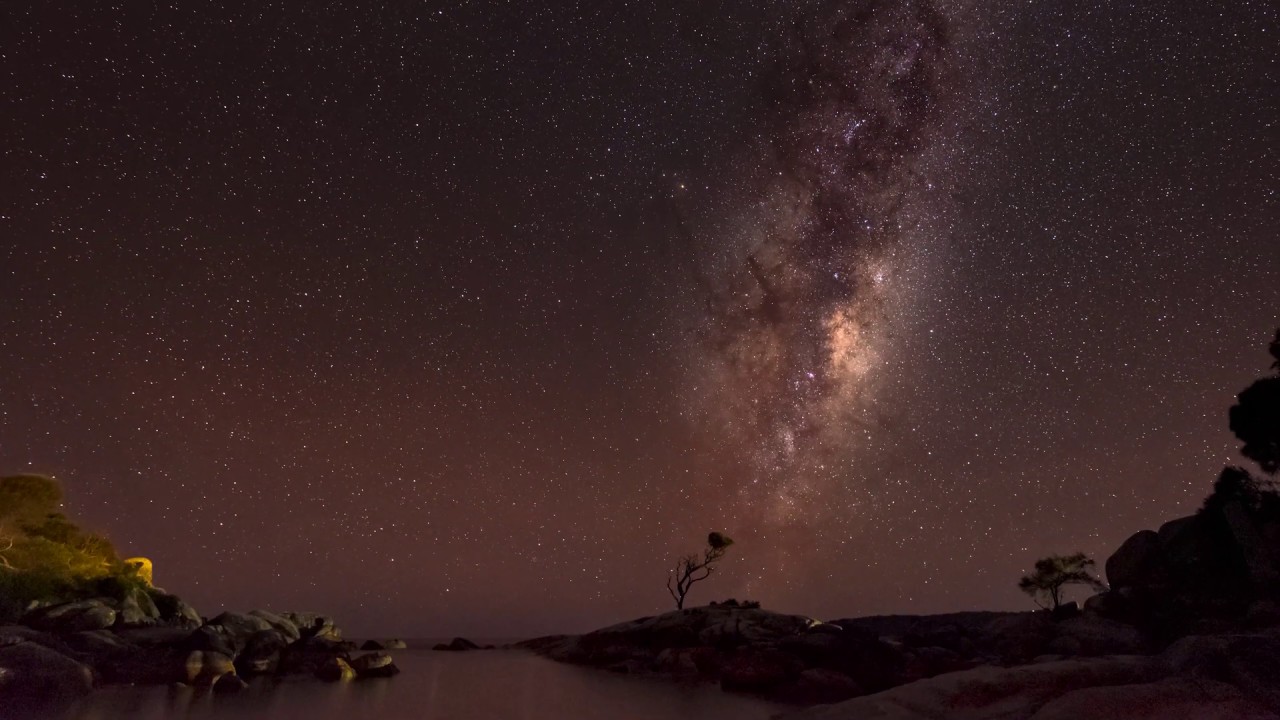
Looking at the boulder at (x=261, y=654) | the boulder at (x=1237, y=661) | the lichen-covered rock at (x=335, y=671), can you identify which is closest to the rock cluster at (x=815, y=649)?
the boulder at (x=1237, y=661)

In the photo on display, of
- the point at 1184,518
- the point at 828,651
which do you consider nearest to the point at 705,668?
the point at 828,651

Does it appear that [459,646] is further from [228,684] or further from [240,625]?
[228,684]

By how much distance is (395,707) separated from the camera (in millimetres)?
26359

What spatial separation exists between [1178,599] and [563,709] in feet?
118

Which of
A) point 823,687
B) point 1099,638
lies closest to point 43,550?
point 823,687

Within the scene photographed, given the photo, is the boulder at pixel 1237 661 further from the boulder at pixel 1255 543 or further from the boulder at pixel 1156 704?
the boulder at pixel 1255 543

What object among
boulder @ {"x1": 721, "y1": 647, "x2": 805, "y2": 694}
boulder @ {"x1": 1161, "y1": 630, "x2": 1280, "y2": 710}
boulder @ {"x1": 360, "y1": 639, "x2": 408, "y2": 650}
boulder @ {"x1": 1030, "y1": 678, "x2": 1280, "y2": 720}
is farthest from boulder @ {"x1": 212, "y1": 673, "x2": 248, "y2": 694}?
boulder @ {"x1": 360, "y1": 639, "x2": 408, "y2": 650}

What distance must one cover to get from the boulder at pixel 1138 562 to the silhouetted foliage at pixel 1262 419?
8271 millimetres

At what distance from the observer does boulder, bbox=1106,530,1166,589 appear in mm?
44500

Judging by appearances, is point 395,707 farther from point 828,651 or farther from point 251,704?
point 828,651

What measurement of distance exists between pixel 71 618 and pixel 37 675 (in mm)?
12104

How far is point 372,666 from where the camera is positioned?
4134 cm

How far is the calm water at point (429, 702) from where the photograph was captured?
2392 centimetres

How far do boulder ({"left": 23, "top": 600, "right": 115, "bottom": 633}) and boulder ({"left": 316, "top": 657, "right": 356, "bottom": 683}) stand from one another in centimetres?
1093
